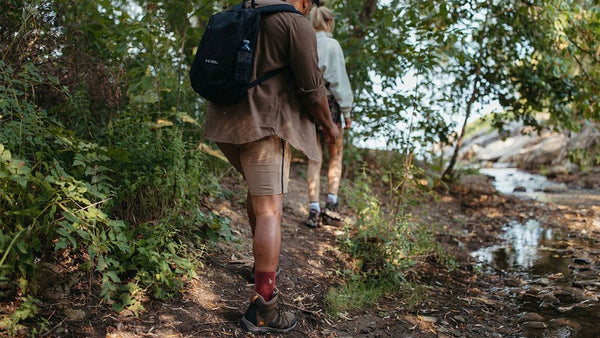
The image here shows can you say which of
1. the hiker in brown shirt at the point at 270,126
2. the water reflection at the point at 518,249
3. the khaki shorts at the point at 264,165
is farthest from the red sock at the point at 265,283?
the water reflection at the point at 518,249

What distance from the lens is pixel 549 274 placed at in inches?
160

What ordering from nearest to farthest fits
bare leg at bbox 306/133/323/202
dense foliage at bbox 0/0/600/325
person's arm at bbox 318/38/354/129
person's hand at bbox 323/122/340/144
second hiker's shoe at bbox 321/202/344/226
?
dense foliage at bbox 0/0/600/325 → person's hand at bbox 323/122/340/144 → person's arm at bbox 318/38/354/129 → bare leg at bbox 306/133/323/202 → second hiker's shoe at bbox 321/202/344/226

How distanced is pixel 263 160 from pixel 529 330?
6.71 ft

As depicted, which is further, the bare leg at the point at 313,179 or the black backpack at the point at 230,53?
the bare leg at the point at 313,179

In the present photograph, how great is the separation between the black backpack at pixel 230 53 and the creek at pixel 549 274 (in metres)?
2.36

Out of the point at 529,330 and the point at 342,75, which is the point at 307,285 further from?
the point at 342,75

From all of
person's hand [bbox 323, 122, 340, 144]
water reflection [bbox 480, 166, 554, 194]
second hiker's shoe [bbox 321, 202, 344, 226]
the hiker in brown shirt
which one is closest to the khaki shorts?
the hiker in brown shirt

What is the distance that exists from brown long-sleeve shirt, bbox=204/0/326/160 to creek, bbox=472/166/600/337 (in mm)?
2057

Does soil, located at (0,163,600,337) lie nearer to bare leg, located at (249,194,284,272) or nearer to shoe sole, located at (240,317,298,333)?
shoe sole, located at (240,317,298,333)

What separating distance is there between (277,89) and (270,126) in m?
0.21

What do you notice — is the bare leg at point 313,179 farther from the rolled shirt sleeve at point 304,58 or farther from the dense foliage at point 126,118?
the rolled shirt sleeve at point 304,58

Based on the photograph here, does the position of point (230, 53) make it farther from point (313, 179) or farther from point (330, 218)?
point (330, 218)

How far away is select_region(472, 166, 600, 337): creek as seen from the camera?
10.0 feet

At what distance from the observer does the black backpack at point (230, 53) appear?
7.66 ft
